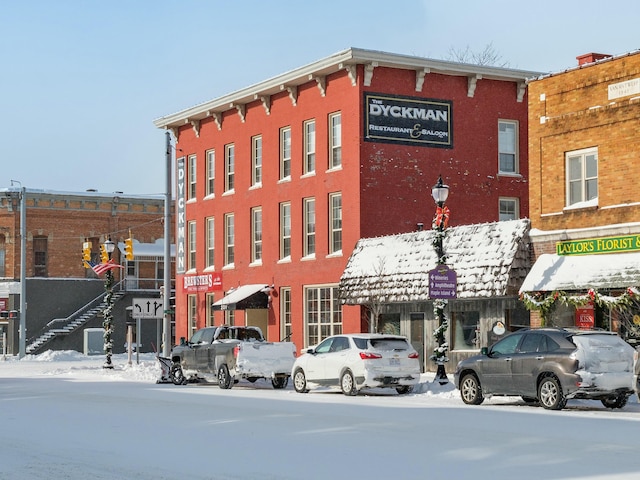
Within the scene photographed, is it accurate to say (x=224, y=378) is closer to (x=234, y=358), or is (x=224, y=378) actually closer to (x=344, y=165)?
(x=234, y=358)

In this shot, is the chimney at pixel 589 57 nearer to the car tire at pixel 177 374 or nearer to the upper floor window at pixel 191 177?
the car tire at pixel 177 374

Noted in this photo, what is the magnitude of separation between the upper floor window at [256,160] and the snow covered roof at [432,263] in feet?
26.9

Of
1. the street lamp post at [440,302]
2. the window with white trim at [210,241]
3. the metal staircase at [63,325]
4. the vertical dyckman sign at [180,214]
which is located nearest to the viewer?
the street lamp post at [440,302]

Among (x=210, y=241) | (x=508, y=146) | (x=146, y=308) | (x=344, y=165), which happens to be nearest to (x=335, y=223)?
(x=344, y=165)

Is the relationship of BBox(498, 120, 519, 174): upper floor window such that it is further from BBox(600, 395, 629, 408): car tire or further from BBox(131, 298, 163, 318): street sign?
BBox(600, 395, 629, 408): car tire

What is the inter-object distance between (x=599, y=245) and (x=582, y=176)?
220 cm

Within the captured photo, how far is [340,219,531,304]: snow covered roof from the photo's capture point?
33.1 m

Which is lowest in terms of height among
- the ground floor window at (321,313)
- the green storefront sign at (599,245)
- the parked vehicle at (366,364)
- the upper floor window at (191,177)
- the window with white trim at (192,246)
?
the parked vehicle at (366,364)

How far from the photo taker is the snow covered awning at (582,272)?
95.8ft

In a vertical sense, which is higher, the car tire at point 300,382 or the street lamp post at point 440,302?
the street lamp post at point 440,302

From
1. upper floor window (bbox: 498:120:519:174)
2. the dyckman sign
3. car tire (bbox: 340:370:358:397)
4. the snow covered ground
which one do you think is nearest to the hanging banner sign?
the dyckman sign

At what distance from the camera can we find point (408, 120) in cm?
4138

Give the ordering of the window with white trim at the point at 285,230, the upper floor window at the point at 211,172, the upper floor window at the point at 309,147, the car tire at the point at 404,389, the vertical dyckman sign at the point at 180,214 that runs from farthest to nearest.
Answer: the vertical dyckman sign at the point at 180,214 → the upper floor window at the point at 211,172 → the window with white trim at the point at 285,230 → the upper floor window at the point at 309,147 → the car tire at the point at 404,389

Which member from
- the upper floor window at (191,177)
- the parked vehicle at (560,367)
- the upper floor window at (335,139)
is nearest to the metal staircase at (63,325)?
the upper floor window at (191,177)
